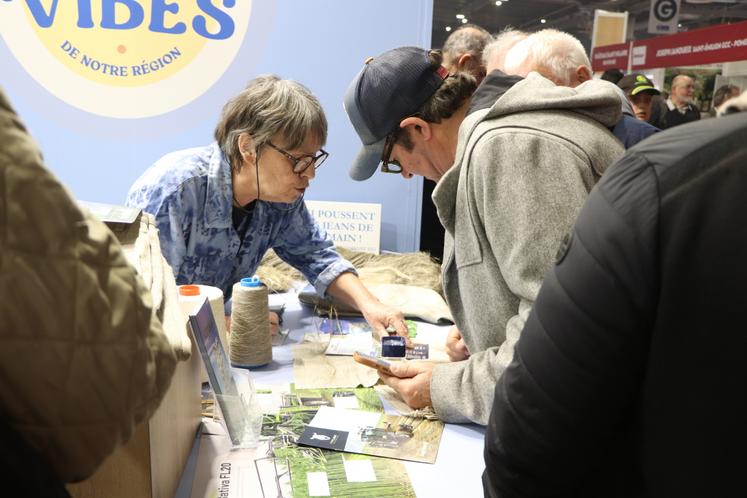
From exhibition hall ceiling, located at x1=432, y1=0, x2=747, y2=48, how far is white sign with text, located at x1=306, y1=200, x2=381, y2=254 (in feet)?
4.70

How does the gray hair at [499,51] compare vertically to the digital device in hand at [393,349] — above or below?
above

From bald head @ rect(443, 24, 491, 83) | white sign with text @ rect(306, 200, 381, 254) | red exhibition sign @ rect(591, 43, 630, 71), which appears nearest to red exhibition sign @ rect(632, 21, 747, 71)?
red exhibition sign @ rect(591, 43, 630, 71)

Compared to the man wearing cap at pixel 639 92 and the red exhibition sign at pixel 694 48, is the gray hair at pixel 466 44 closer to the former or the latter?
the man wearing cap at pixel 639 92

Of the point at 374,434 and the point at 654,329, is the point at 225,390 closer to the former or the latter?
the point at 374,434

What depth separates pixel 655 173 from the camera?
1.88 feet

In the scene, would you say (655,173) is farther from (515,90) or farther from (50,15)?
(50,15)

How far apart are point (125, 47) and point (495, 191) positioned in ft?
8.33

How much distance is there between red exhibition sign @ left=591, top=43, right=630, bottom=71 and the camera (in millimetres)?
5914

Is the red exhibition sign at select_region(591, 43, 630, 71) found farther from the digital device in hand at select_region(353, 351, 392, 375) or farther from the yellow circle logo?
the digital device in hand at select_region(353, 351, 392, 375)

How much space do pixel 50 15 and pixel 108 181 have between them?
81 cm

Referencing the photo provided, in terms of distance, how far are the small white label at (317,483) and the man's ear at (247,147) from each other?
1.05m

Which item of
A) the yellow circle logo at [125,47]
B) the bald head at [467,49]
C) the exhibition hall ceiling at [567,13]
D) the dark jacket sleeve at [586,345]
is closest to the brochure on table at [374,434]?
the dark jacket sleeve at [586,345]

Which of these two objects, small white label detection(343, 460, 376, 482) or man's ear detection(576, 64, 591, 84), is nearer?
small white label detection(343, 460, 376, 482)

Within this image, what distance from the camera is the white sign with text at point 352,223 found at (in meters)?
3.30
